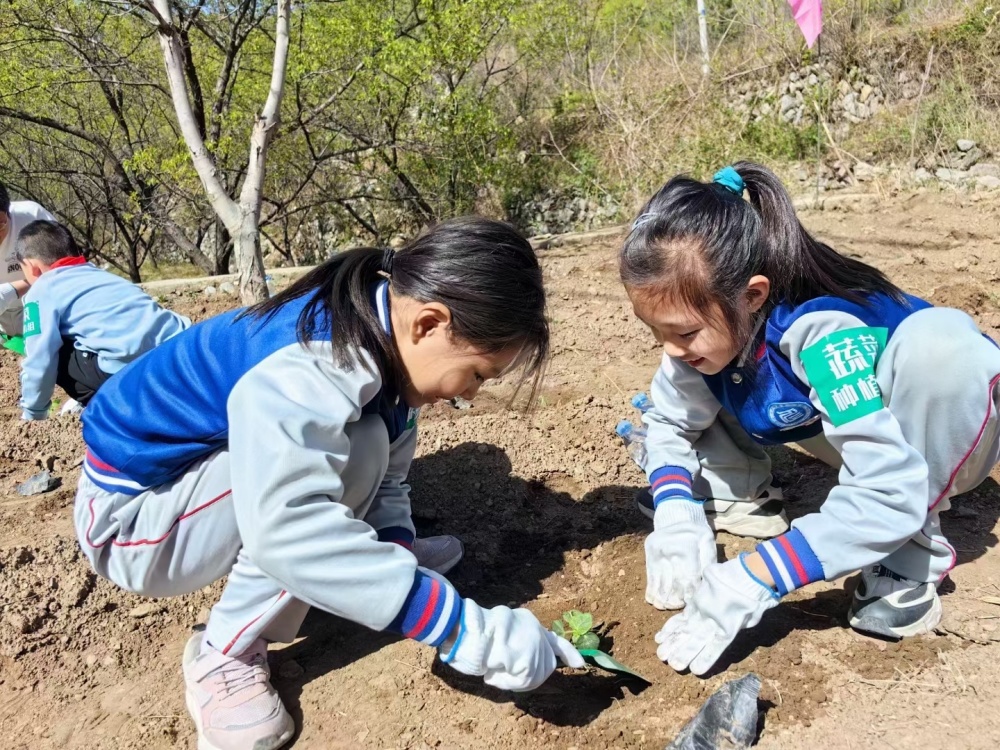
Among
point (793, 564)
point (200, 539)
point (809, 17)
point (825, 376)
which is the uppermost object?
point (809, 17)

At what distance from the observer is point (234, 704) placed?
1.66 m

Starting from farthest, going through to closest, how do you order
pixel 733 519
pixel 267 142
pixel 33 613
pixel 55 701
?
pixel 267 142, pixel 733 519, pixel 33 613, pixel 55 701

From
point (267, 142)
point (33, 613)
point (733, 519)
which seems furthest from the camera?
point (267, 142)

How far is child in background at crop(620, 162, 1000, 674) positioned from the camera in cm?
160

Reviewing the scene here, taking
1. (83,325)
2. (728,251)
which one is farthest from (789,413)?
(83,325)

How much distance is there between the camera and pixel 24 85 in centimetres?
711

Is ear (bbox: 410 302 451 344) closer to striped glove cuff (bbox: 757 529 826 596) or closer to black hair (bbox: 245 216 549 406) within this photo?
black hair (bbox: 245 216 549 406)

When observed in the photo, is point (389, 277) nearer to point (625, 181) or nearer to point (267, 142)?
point (267, 142)

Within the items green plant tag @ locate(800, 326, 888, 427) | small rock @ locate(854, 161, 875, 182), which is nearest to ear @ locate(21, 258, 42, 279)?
green plant tag @ locate(800, 326, 888, 427)

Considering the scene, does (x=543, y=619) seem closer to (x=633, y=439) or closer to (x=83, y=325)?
(x=633, y=439)

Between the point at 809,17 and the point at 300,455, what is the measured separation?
20.6ft

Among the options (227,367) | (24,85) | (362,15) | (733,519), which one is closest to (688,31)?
(362,15)

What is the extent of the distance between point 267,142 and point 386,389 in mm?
3152

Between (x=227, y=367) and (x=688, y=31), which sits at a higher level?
(x=688, y=31)
